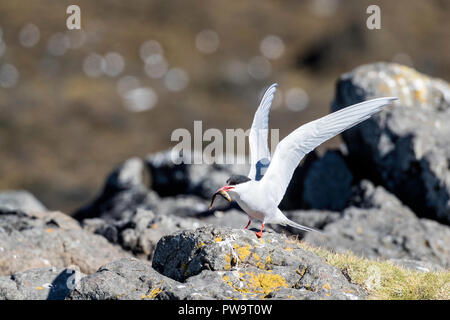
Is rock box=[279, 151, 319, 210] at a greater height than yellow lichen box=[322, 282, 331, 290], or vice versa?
yellow lichen box=[322, 282, 331, 290]

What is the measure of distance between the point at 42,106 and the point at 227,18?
1660cm

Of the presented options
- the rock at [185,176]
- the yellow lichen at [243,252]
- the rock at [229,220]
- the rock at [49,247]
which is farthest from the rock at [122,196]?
the yellow lichen at [243,252]

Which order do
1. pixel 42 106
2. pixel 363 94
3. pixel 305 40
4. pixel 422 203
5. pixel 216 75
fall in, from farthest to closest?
pixel 305 40
pixel 216 75
pixel 42 106
pixel 363 94
pixel 422 203

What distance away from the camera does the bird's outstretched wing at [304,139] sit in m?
7.34

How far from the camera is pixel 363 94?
44.0ft

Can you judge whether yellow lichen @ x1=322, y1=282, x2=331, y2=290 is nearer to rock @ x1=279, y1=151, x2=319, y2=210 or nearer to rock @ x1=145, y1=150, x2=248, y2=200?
rock @ x1=279, y1=151, x2=319, y2=210

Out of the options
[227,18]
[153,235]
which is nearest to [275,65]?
[227,18]

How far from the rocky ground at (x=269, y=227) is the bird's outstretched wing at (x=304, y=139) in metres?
0.67

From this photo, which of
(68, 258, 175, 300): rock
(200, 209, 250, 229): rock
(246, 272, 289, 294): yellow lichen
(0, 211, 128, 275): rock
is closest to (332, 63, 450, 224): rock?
(200, 209, 250, 229): rock

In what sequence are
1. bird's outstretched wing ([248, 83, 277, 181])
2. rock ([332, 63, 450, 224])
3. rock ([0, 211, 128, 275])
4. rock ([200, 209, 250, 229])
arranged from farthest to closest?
rock ([332, 63, 450, 224]) → rock ([200, 209, 250, 229]) → rock ([0, 211, 128, 275]) → bird's outstretched wing ([248, 83, 277, 181])

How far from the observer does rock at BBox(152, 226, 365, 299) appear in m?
6.27

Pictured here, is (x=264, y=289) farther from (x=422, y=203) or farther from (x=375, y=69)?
(x=375, y=69)

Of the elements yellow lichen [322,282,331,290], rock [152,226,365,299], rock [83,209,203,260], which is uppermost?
rock [152,226,365,299]

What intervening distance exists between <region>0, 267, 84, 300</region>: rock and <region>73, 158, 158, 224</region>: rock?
6162 millimetres
